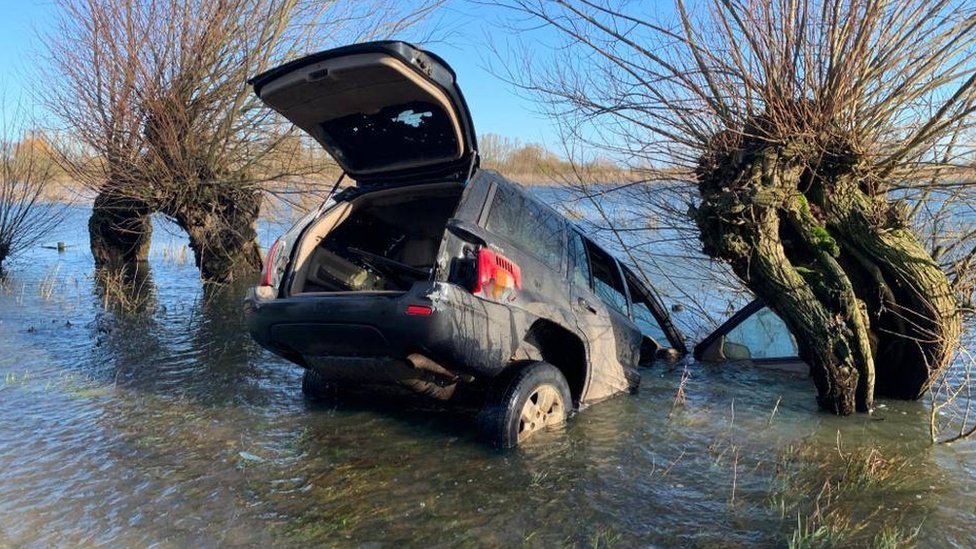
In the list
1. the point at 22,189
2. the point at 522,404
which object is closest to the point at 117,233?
the point at 22,189

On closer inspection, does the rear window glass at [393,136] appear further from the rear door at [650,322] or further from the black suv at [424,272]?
the rear door at [650,322]

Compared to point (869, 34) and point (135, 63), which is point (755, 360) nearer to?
point (869, 34)

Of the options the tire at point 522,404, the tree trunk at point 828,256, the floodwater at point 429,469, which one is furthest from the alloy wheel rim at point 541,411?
the tree trunk at point 828,256

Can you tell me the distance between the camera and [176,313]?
964 centimetres

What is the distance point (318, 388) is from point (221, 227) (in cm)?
729

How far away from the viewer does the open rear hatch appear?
4324 millimetres

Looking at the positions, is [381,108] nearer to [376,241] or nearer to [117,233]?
[376,241]

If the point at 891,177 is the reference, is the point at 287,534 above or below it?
below

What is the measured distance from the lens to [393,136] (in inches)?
203

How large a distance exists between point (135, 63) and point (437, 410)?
8577 mm

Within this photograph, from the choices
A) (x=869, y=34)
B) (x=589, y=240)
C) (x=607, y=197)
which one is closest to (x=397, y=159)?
(x=589, y=240)

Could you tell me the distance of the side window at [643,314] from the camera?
23.3 ft

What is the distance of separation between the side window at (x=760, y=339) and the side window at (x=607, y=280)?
148 centimetres

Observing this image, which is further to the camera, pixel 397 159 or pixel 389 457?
pixel 397 159
